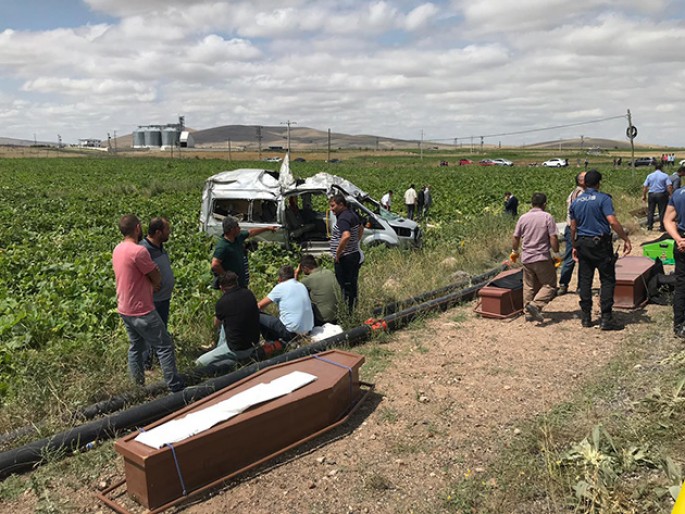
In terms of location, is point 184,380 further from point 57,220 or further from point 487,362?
point 57,220

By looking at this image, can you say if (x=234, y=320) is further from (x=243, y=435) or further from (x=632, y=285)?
(x=632, y=285)

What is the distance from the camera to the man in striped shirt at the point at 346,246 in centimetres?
762

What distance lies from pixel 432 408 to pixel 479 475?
47.4 inches

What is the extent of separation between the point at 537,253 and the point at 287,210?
6.48 metres

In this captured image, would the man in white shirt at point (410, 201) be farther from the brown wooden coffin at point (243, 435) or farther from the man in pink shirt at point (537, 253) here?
the brown wooden coffin at point (243, 435)

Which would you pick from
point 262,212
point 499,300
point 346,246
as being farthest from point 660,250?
point 262,212

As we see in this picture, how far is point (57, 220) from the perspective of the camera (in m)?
17.1

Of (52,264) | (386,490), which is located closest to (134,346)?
(386,490)

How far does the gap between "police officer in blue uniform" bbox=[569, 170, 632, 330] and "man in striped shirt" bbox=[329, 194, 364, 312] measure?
2.92m

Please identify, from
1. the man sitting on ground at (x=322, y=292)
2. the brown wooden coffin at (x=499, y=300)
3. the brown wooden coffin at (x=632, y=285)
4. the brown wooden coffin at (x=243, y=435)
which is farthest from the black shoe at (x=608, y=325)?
the brown wooden coffin at (x=243, y=435)

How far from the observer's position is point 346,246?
25.3 feet

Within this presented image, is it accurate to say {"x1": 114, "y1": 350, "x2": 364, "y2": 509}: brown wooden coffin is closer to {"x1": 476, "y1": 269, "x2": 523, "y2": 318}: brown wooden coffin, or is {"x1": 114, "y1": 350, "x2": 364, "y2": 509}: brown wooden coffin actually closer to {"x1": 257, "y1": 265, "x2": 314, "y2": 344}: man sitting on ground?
{"x1": 257, "y1": 265, "x2": 314, "y2": 344}: man sitting on ground

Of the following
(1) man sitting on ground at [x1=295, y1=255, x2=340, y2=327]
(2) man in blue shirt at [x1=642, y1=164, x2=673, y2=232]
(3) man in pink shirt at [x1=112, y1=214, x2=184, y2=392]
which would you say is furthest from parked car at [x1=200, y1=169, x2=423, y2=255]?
(3) man in pink shirt at [x1=112, y1=214, x2=184, y2=392]

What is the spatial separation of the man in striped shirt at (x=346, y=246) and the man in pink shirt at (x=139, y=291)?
9.30 ft
